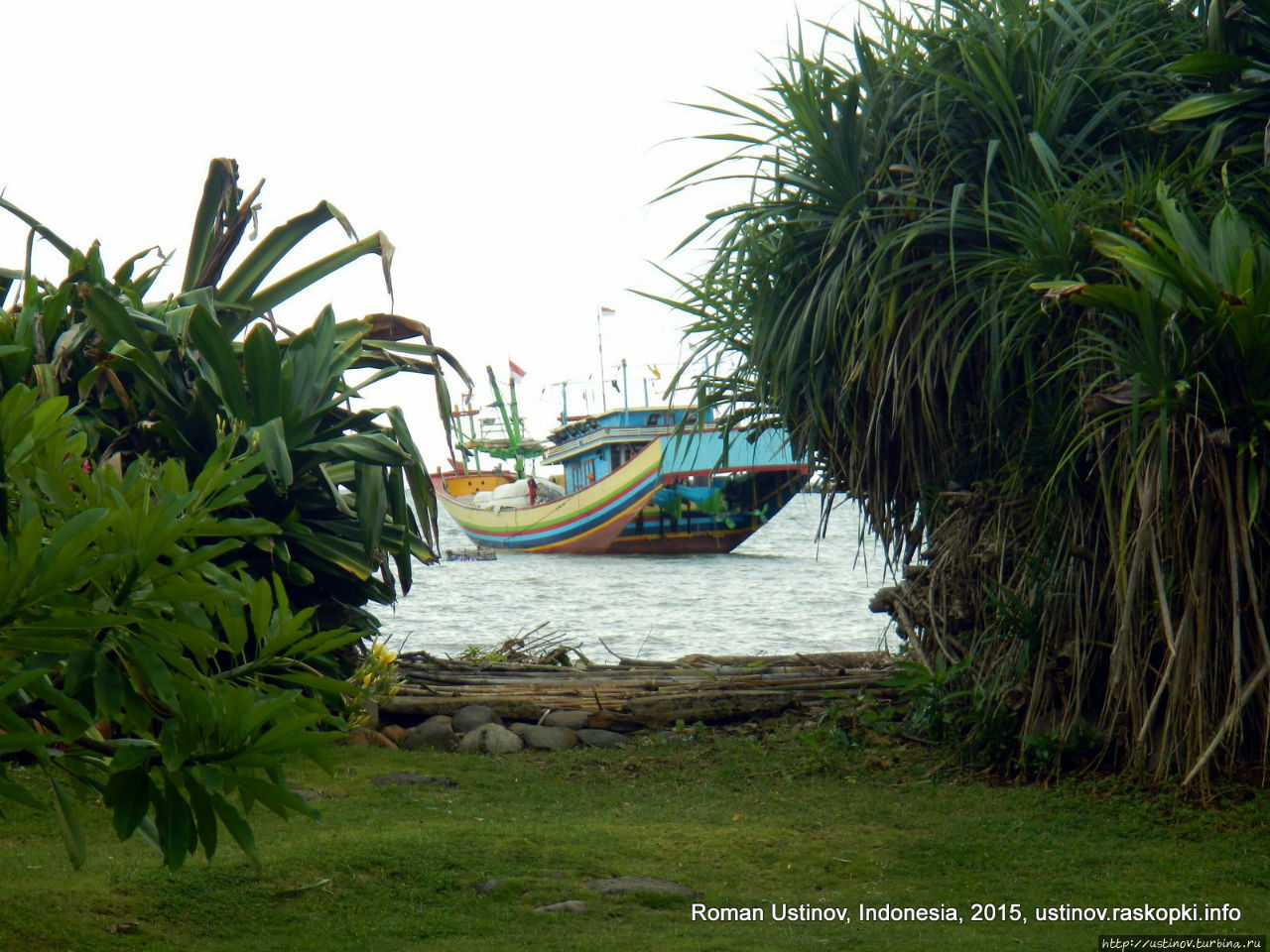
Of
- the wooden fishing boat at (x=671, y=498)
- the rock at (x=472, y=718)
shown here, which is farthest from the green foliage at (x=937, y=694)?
the wooden fishing boat at (x=671, y=498)

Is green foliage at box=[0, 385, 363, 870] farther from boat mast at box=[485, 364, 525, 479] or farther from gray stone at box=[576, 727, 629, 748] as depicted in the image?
boat mast at box=[485, 364, 525, 479]

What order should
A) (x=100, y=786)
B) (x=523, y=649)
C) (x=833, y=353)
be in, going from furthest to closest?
1. (x=523, y=649)
2. (x=833, y=353)
3. (x=100, y=786)

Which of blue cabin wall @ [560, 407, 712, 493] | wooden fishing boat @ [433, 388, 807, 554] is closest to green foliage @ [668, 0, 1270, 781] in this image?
wooden fishing boat @ [433, 388, 807, 554]

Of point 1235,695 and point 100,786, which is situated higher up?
point 100,786

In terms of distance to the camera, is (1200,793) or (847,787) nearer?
(1200,793)

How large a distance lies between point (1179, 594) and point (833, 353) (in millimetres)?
2299

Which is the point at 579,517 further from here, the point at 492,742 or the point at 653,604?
the point at 492,742

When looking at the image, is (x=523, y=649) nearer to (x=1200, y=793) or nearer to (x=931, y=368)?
(x=931, y=368)

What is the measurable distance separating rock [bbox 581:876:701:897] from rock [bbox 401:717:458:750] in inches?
124

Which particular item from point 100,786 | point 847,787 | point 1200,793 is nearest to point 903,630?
point 847,787

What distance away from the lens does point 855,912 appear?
14.3 feet

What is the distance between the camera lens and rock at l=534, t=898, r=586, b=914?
4.28m

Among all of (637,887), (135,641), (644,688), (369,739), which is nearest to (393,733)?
(369,739)

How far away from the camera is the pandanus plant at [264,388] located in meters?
5.91
